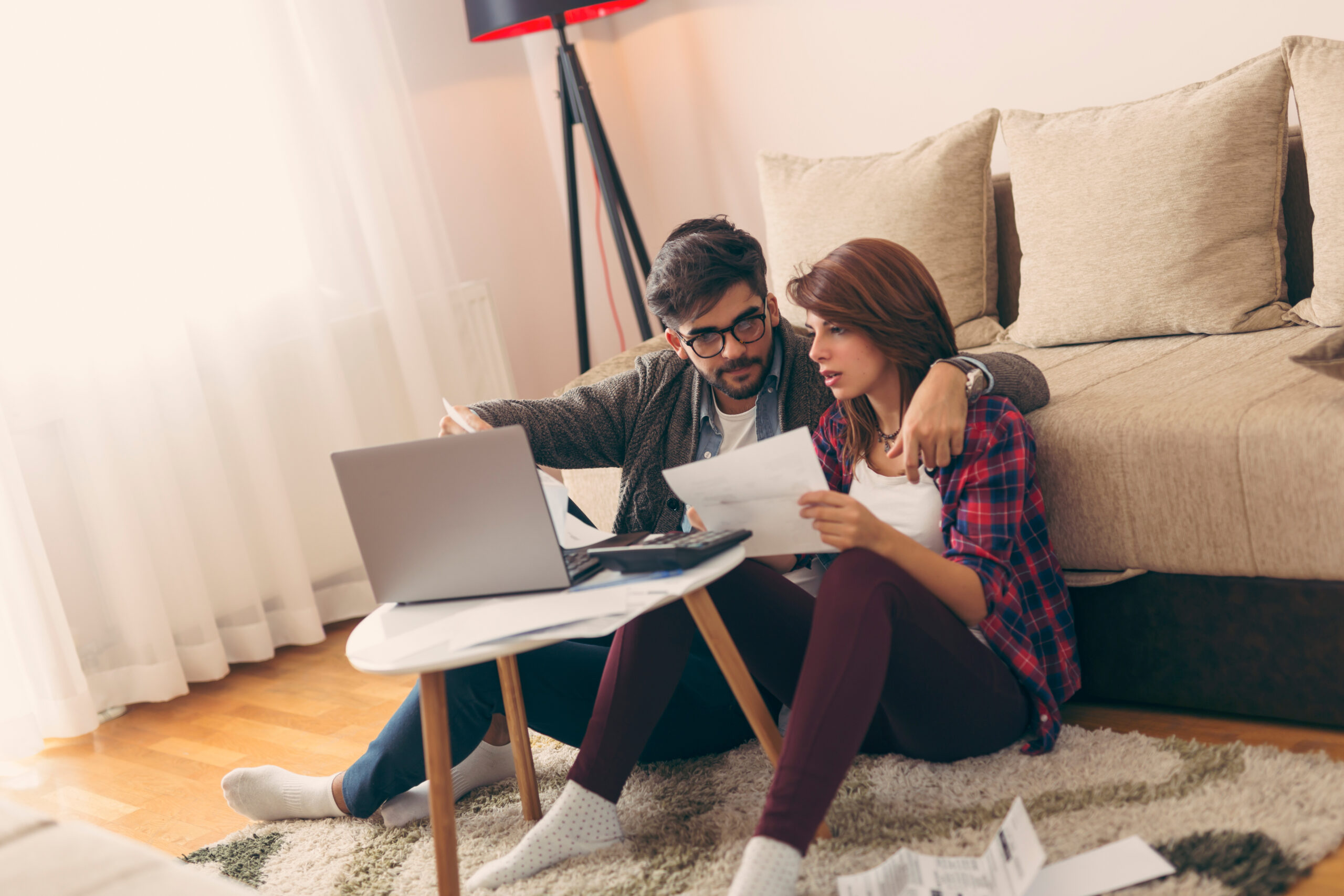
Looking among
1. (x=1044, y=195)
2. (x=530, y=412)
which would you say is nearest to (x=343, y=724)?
(x=530, y=412)

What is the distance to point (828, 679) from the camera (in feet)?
3.62

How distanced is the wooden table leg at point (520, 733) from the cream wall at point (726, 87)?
1616 mm

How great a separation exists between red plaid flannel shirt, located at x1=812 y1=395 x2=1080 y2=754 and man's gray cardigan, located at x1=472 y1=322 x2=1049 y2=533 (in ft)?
0.99

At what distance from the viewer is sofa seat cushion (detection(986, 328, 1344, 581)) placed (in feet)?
4.02

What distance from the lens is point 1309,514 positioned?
1.23 meters

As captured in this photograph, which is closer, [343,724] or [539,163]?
[343,724]

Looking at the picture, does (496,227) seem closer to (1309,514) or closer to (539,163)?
(539,163)

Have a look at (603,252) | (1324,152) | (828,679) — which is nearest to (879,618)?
(828,679)

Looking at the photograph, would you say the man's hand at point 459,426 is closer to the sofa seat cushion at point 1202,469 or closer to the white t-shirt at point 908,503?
the white t-shirt at point 908,503

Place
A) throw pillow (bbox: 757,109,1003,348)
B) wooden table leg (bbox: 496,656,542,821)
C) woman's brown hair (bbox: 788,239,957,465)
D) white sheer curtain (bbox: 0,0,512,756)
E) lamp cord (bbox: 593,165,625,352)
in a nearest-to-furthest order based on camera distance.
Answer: woman's brown hair (bbox: 788,239,957,465) → wooden table leg (bbox: 496,656,542,821) → throw pillow (bbox: 757,109,1003,348) → white sheer curtain (bbox: 0,0,512,756) → lamp cord (bbox: 593,165,625,352)

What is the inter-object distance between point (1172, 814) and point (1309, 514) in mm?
367

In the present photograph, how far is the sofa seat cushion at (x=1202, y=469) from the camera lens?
4.02ft

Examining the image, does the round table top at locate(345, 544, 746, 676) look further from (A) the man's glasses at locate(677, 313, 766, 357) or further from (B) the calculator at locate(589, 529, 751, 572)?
(A) the man's glasses at locate(677, 313, 766, 357)

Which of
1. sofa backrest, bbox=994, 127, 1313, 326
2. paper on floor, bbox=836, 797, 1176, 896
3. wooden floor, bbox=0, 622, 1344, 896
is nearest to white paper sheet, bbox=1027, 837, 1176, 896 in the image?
paper on floor, bbox=836, 797, 1176, 896
